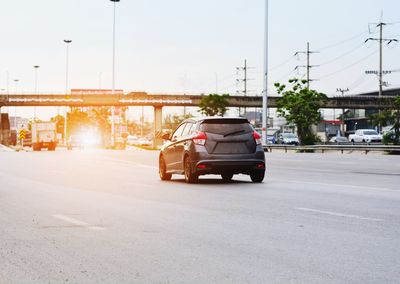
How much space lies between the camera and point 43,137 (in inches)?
3305

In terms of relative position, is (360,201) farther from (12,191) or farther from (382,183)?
(12,191)

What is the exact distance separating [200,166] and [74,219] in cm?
853

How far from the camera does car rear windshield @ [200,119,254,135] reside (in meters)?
21.4

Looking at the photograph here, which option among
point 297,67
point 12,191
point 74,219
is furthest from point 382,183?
point 297,67

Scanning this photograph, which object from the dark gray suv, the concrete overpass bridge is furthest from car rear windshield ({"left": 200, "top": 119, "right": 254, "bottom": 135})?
the concrete overpass bridge

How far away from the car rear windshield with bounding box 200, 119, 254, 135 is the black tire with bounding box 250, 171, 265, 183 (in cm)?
118

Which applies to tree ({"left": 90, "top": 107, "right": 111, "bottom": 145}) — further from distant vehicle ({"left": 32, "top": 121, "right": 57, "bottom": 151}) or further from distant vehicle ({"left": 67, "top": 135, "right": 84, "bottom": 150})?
distant vehicle ({"left": 32, "top": 121, "right": 57, "bottom": 151})

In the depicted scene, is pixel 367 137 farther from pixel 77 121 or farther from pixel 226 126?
pixel 77 121

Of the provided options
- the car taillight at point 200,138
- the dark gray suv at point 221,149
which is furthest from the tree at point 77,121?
the car taillight at point 200,138

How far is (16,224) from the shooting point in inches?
480

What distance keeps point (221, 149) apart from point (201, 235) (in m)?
10.5

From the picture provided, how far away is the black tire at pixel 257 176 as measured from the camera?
→ 2195cm

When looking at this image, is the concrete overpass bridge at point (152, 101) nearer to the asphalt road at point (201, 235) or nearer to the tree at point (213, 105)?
the tree at point (213, 105)

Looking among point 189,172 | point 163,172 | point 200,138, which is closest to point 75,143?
point 163,172
